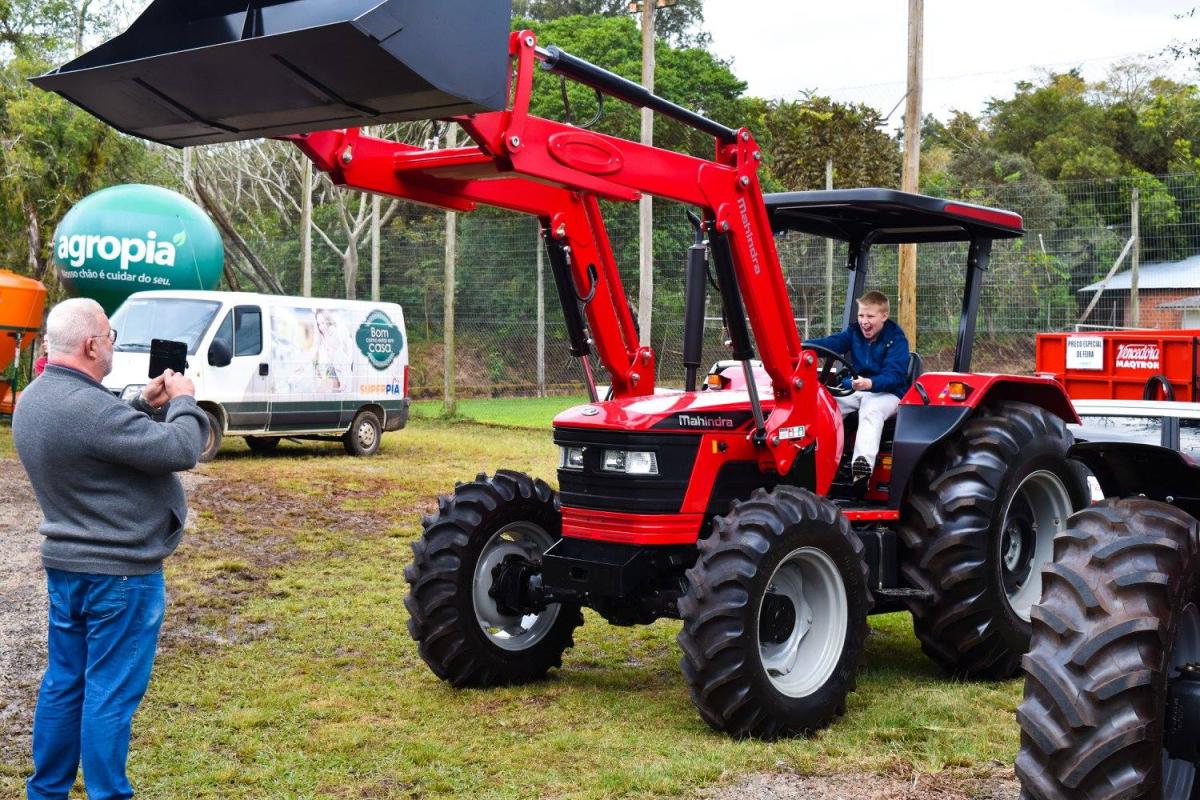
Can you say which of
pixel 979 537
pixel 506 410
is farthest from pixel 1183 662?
pixel 506 410

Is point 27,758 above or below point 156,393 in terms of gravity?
below

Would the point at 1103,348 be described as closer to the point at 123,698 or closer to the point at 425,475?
the point at 425,475

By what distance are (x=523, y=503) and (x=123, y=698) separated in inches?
107

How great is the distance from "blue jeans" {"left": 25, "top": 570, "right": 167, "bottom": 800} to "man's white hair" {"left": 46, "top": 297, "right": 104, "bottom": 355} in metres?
0.78

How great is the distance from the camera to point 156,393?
16.2 feet

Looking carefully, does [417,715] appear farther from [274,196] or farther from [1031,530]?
[274,196]

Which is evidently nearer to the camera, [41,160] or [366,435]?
[366,435]

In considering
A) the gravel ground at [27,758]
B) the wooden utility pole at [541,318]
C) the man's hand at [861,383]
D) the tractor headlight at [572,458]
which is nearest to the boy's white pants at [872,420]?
the man's hand at [861,383]

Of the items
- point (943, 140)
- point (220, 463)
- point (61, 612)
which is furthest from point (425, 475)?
point (943, 140)

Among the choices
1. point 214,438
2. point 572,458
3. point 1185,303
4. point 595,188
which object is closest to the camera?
point 595,188

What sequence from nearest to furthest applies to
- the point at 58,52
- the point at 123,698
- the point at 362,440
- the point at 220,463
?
the point at 123,698
the point at 220,463
the point at 362,440
the point at 58,52

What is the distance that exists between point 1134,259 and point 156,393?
54.2 feet

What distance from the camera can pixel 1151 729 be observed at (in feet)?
11.7

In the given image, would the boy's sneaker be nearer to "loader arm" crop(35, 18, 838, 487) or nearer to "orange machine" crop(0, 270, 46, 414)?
"loader arm" crop(35, 18, 838, 487)
